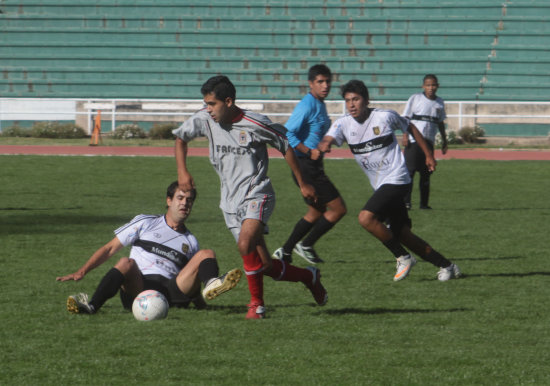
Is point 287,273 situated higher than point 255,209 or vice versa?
point 255,209

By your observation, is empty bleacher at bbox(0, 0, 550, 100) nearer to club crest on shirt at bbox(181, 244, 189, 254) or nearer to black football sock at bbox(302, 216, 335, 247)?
black football sock at bbox(302, 216, 335, 247)

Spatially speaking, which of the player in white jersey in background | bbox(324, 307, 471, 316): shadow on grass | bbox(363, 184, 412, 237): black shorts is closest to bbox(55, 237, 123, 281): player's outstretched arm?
bbox(324, 307, 471, 316): shadow on grass

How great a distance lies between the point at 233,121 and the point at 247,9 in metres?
32.8

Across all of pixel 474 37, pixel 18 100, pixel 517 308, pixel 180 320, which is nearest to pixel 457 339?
pixel 517 308

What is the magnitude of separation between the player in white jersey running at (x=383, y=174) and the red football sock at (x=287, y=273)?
1474mm

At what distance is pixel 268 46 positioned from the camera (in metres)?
37.1

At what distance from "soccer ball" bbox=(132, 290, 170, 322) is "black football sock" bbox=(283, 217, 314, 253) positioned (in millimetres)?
3331

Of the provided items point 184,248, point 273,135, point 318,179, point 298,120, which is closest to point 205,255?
point 184,248

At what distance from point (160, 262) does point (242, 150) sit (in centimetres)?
109

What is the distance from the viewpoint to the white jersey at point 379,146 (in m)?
8.44

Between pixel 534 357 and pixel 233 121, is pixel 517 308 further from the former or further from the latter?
pixel 233 121

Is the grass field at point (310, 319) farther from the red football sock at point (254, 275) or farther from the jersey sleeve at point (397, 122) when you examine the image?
the jersey sleeve at point (397, 122)

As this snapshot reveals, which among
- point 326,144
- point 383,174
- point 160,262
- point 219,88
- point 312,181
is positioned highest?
point 219,88

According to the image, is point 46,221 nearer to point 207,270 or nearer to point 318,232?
point 318,232
